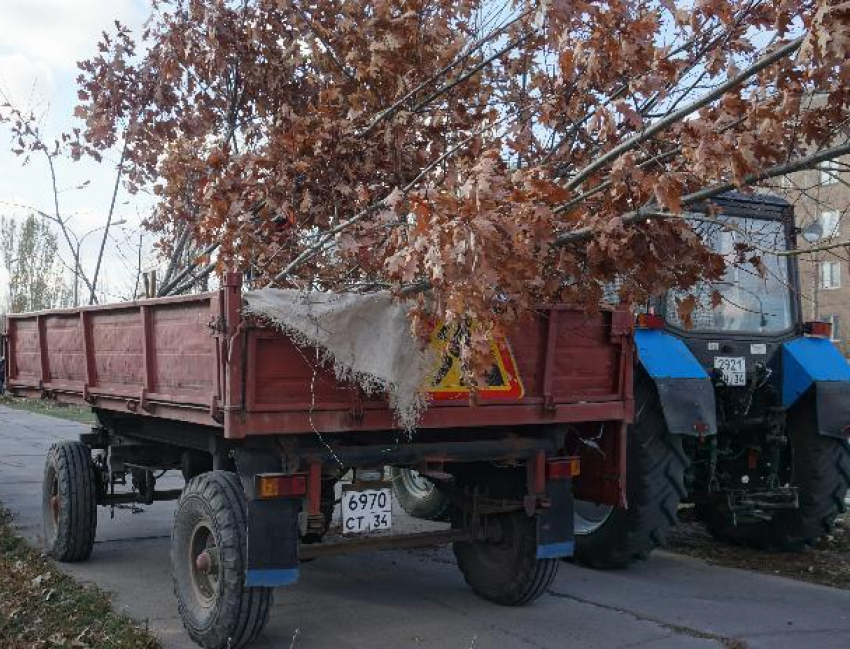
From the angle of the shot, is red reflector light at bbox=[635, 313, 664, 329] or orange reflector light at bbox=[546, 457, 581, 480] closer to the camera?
orange reflector light at bbox=[546, 457, 581, 480]

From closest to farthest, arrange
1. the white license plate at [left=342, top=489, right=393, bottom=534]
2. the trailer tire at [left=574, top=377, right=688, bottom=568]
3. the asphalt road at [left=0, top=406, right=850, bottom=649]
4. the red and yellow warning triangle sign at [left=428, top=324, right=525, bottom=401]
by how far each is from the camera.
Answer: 1. the red and yellow warning triangle sign at [left=428, top=324, right=525, bottom=401]
2. the white license plate at [left=342, top=489, right=393, bottom=534]
3. the asphalt road at [left=0, top=406, right=850, bottom=649]
4. the trailer tire at [left=574, top=377, right=688, bottom=568]

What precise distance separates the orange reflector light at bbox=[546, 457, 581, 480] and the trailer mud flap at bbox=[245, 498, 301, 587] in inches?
65.2

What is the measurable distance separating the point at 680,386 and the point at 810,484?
4.83ft

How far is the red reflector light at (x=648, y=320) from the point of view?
772cm

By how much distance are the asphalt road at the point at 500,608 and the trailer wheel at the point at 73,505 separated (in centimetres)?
16

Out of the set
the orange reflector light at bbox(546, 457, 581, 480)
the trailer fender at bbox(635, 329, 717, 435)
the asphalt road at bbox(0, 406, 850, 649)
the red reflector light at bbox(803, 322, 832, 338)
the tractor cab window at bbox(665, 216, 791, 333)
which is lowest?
the asphalt road at bbox(0, 406, 850, 649)

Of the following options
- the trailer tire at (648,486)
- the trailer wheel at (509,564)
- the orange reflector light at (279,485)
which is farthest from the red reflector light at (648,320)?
the orange reflector light at (279,485)

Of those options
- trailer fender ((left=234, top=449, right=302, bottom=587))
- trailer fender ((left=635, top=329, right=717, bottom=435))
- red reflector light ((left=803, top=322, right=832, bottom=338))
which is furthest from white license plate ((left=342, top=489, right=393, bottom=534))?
red reflector light ((left=803, top=322, right=832, bottom=338))

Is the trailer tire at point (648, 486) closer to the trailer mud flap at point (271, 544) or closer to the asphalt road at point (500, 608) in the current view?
the asphalt road at point (500, 608)

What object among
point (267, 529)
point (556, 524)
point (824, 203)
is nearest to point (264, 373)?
point (267, 529)

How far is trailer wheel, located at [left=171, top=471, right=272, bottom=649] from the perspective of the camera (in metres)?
5.29

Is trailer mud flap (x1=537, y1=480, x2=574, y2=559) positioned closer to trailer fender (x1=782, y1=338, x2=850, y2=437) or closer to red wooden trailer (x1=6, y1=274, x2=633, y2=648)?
red wooden trailer (x1=6, y1=274, x2=633, y2=648)

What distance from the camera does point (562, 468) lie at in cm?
620

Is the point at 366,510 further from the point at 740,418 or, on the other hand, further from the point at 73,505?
the point at 740,418
